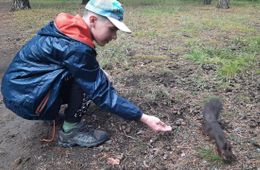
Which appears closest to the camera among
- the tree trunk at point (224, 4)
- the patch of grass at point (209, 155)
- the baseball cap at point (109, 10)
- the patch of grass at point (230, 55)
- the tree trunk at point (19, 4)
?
the baseball cap at point (109, 10)

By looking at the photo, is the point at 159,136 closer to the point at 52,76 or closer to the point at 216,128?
the point at 216,128

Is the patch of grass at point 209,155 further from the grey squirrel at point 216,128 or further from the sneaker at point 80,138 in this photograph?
the sneaker at point 80,138

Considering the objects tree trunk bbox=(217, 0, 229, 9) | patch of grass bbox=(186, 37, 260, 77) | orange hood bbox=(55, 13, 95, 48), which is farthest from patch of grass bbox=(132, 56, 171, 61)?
tree trunk bbox=(217, 0, 229, 9)

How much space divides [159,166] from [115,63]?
2.32 meters

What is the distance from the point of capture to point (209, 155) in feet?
9.77

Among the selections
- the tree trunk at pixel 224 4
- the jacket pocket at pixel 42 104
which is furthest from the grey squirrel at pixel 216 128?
the tree trunk at pixel 224 4

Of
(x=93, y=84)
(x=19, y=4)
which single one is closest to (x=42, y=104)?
(x=93, y=84)

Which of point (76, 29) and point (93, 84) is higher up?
point (76, 29)

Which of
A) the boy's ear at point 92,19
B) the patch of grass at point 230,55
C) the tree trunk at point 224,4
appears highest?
the boy's ear at point 92,19

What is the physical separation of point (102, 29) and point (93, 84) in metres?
0.39

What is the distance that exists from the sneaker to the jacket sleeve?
1.64 ft

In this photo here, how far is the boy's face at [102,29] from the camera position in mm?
2869

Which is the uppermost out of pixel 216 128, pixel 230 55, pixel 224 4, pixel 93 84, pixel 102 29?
pixel 102 29

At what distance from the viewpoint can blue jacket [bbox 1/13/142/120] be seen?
2.83m
